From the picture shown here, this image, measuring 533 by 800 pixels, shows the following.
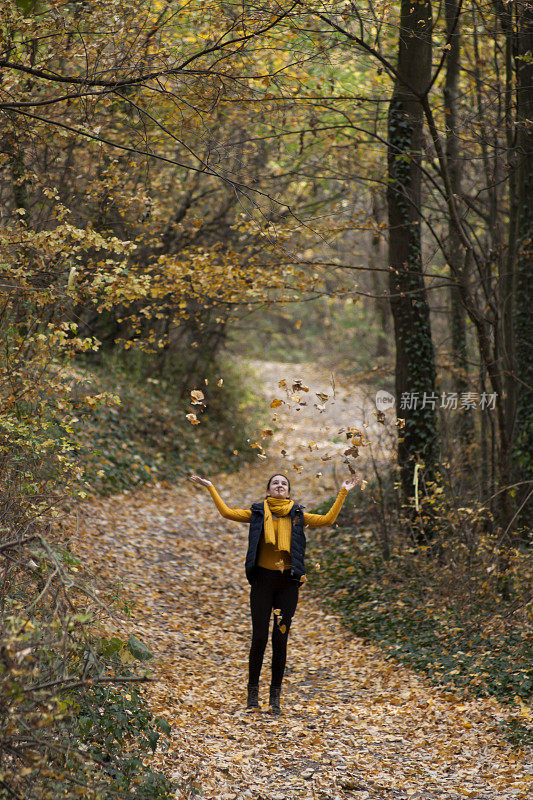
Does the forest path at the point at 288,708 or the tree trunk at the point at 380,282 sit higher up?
the tree trunk at the point at 380,282

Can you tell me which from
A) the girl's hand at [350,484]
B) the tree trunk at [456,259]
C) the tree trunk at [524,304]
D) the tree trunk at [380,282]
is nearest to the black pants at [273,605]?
the girl's hand at [350,484]

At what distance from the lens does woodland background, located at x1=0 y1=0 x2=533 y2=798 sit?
4.59m

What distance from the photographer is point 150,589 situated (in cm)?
925

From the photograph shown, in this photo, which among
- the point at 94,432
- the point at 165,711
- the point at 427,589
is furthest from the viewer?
the point at 94,432

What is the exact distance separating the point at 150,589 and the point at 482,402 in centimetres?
483

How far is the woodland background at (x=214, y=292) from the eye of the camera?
181 inches

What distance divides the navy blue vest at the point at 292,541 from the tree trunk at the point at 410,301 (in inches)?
147

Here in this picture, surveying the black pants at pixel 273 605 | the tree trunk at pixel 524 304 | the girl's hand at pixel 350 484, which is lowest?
the black pants at pixel 273 605

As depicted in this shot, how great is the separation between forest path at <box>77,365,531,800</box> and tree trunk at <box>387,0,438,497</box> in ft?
8.20

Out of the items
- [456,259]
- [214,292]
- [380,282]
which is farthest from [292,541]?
[380,282]

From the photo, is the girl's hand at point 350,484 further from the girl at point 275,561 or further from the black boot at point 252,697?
the black boot at point 252,697

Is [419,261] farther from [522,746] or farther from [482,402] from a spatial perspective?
[522,746]

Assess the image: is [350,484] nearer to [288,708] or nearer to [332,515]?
[332,515]

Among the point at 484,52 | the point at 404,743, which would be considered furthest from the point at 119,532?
the point at 484,52
